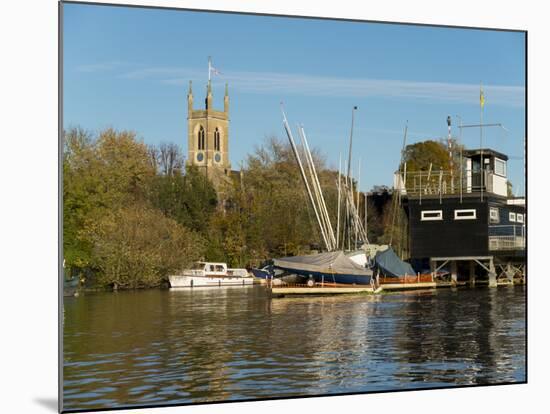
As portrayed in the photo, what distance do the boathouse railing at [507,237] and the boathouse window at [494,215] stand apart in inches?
3.7

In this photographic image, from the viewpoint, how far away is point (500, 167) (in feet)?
38.8

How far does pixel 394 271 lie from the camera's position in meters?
14.3

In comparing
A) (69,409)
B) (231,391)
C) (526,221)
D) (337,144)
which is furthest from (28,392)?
(526,221)

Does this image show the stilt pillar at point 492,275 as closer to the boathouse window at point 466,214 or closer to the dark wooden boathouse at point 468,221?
the dark wooden boathouse at point 468,221

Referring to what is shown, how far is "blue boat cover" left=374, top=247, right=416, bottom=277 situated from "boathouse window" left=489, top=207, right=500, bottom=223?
4.64ft

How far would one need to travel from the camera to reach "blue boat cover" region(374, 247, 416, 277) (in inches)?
539

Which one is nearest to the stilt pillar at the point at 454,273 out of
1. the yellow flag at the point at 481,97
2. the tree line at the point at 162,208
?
the tree line at the point at 162,208

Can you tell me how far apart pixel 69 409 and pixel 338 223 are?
526cm

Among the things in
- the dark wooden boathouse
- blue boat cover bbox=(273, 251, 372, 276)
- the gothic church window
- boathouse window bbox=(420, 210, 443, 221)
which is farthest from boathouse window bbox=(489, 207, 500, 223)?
the gothic church window

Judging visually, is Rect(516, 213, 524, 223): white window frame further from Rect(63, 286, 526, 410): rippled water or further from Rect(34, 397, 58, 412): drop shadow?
Rect(34, 397, 58, 412): drop shadow

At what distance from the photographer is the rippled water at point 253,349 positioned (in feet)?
32.0

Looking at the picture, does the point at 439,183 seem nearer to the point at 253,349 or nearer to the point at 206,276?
the point at 206,276

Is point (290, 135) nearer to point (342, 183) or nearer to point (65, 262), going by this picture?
point (342, 183)
